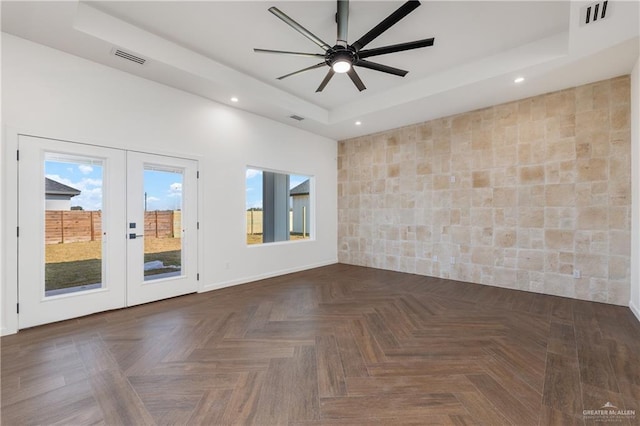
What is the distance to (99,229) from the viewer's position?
3.42 m

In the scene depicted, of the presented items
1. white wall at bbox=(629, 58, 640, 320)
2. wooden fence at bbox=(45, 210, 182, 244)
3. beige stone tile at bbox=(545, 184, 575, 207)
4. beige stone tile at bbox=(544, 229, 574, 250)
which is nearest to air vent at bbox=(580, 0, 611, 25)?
white wall at bbox=(629, 58, 640, 320)

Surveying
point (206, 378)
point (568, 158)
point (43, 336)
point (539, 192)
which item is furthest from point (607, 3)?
point (43, 336)

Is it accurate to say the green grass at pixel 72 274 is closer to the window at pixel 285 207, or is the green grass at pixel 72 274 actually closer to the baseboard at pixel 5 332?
the baseboard at pixel 5 332

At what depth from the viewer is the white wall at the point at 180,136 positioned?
9.41 ft

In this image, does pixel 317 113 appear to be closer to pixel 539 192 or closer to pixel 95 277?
pixel 539 192

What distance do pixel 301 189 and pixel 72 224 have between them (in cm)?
435

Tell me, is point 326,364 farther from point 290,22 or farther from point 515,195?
point 515,195

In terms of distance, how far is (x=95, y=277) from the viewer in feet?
11.2

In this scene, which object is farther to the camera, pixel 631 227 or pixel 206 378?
pixel 631 227

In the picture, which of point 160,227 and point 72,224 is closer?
point 72,224

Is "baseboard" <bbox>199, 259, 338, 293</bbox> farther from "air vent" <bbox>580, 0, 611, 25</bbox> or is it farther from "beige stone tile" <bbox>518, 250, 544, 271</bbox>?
"air vent" <bbox>580, 0, 611, 25</bbox>

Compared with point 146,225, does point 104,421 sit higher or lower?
lower

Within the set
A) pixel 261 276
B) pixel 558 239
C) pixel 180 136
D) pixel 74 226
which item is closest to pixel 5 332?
pixel 74 226

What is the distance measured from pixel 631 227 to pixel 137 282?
21.6ft
